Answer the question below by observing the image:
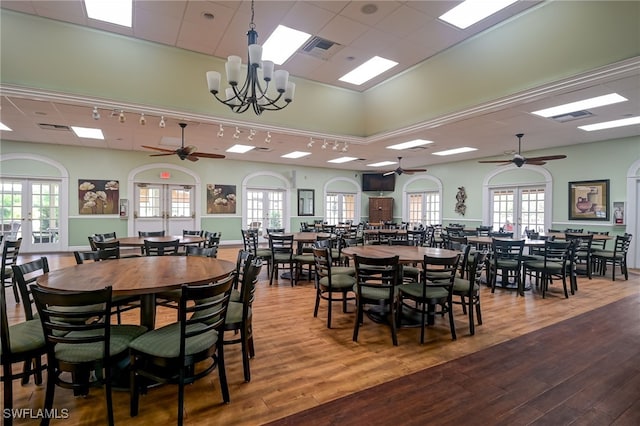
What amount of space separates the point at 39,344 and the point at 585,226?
1072cm

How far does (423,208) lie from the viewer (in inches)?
501

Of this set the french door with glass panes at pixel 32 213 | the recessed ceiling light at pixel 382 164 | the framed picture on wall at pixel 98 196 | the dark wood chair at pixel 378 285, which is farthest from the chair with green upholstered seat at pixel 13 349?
the recessed ceiling light at pixel 382 164

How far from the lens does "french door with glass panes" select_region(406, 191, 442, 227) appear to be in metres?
12.3

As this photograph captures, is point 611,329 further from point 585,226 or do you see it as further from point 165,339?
point 585,226

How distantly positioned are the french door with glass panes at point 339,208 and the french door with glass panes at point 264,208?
2.02 meters

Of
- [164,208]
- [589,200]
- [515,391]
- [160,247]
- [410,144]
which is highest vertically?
[410,144]

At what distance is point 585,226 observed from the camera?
27.3 ft

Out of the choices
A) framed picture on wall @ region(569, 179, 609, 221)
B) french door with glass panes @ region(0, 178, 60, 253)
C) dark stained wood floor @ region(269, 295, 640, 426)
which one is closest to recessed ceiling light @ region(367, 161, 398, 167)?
framed picture on wall @ region(569, 179, 609, 221)

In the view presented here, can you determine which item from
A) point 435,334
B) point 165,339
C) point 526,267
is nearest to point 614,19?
point 526,267

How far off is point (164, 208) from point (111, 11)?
6.58m

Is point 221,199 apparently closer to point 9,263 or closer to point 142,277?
point 9,263

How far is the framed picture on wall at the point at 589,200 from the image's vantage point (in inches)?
312

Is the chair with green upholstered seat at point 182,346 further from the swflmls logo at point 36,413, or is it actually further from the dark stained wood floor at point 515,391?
the dark stained wood floor at point 515,391

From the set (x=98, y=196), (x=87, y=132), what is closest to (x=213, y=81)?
(x=87, y=132)
